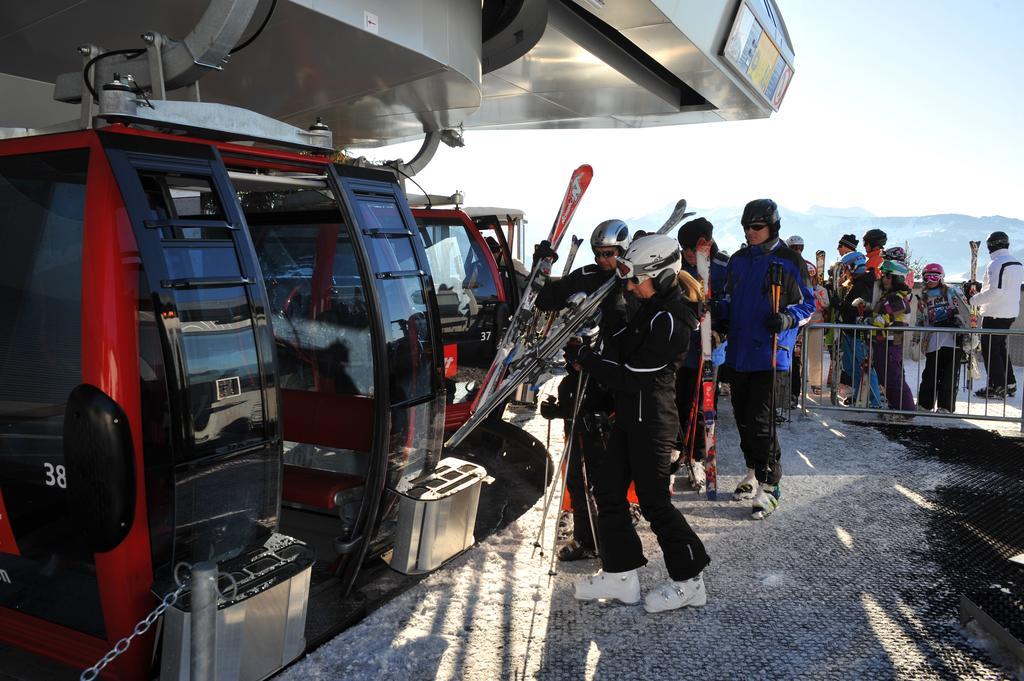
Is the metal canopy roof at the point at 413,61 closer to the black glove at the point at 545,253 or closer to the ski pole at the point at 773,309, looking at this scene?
the black glove at the point at 545,253

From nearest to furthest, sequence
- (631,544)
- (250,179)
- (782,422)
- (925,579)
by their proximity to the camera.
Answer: (250,179)
(631,544)
(925,579)
(782,422)

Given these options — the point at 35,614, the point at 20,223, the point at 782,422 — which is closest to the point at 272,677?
the point at 35,614

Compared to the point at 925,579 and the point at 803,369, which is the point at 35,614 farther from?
the point at 803,369

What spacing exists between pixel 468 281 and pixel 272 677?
194 inches

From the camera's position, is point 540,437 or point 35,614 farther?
point 540,437

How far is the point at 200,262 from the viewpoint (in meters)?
2.79

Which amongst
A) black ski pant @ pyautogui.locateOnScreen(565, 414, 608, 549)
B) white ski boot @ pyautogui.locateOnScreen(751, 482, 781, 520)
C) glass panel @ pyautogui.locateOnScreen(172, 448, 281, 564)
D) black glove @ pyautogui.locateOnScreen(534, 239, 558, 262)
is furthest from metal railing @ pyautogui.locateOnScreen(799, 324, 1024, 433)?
glass panel @ pyautogui.locateOnScreen(172, 448, 281, 564)

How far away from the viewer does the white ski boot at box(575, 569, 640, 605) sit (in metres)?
3.81

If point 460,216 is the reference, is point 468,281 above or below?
below

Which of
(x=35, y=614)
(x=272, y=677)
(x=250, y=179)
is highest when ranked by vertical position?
(x=250, y=179)

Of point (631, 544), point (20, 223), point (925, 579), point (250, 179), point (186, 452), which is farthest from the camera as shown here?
point (925, 579)

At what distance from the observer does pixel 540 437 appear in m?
7.12

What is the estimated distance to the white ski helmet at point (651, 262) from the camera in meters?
3.67

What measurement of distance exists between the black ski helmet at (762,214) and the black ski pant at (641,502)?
201cm
